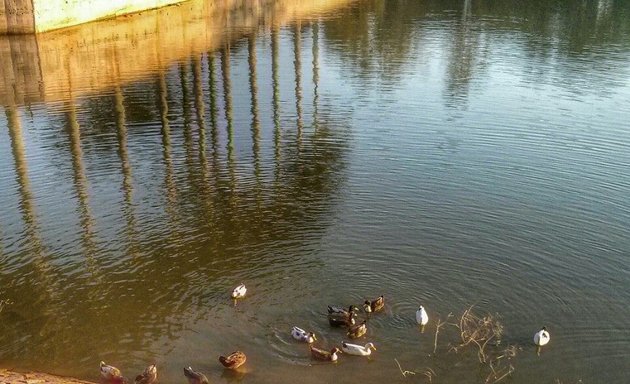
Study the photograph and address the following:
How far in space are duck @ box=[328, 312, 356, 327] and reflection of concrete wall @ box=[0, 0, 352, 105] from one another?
2441 centimetres

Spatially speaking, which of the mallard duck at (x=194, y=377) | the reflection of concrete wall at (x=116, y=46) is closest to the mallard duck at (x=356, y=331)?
the mallard duck at (x=194, y=377)

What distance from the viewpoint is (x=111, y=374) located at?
13.2 meters

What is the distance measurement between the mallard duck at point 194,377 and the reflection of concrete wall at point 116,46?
24386 millimetres

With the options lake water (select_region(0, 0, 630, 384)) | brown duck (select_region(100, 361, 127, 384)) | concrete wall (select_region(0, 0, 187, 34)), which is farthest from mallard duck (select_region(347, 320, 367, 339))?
concrete wall (select_region(0, 0, 187, 34))

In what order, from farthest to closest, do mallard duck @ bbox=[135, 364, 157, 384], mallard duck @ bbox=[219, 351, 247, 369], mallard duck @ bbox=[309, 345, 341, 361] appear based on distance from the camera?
mallard duck @ bbox=[309, 345, 341, 361], mallard duck @ bbox=[219, 351, 247, 369], mallard duck @ bbox=[135, 364, 157, 384]

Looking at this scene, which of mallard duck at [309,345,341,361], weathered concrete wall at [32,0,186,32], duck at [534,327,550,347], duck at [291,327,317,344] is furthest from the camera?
weathered concrete wall at [32,0,186,32]

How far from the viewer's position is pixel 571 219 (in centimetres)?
2077

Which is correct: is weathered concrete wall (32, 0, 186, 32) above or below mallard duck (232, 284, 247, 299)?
above

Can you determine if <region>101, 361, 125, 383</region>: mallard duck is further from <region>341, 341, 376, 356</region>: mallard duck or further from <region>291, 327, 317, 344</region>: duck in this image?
<region>341, 341, 376, 356</region>: mallard duck

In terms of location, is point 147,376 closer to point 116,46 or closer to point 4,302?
point 4,302

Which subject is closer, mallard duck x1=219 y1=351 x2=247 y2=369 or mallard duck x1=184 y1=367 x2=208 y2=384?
mallard duck x1=184 y1=367 x2=208 y2=384

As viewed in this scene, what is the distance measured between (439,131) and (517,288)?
532 inches

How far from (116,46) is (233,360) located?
3931 centimetres

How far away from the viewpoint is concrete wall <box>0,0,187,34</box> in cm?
4903
